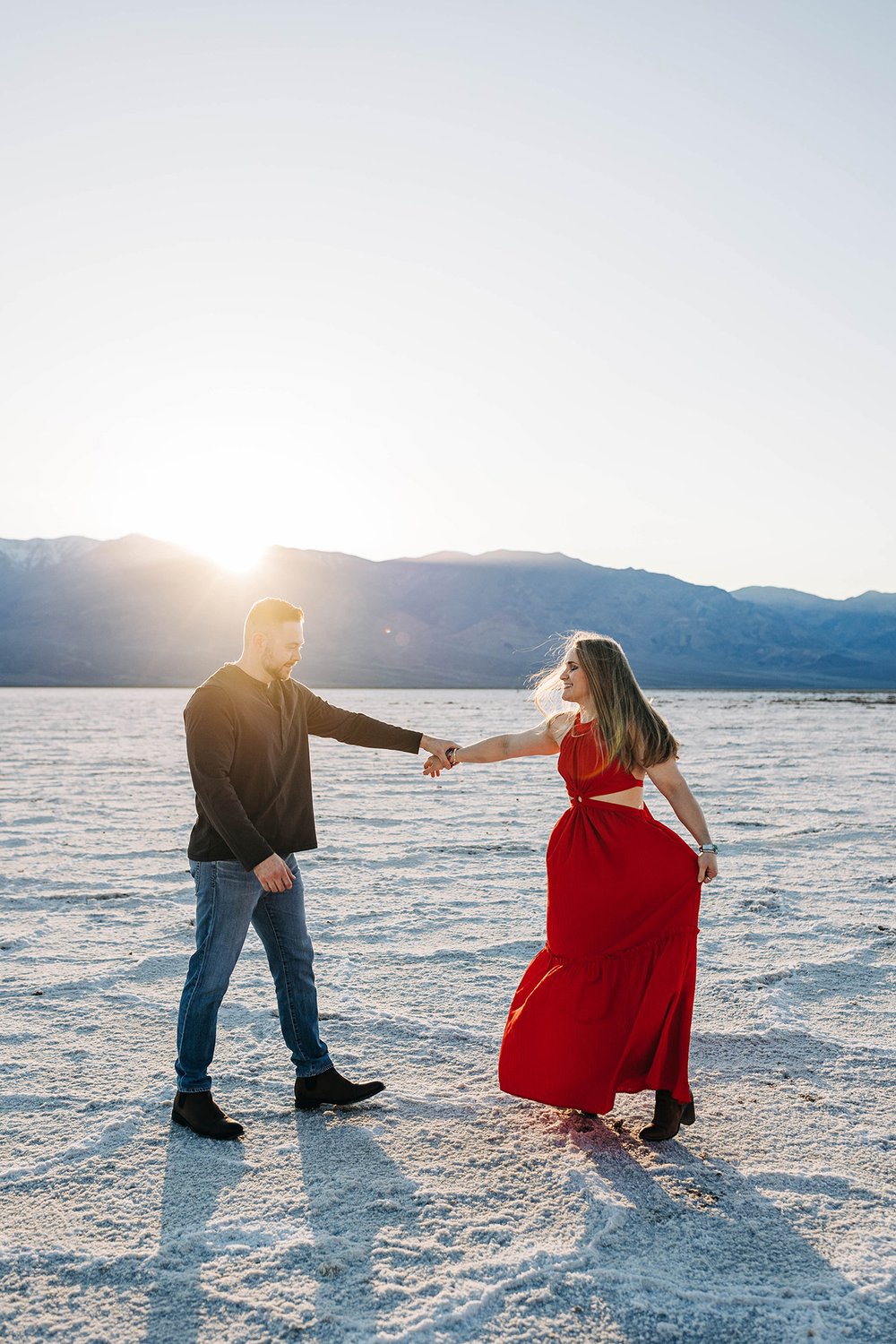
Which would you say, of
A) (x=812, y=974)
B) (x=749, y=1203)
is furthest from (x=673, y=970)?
(x=812, y=974)

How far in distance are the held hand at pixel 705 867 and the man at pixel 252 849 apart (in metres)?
1.41

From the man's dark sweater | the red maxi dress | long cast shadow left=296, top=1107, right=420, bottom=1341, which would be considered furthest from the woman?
the man's dark sweater

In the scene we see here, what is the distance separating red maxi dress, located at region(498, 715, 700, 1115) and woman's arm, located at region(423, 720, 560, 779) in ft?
0.84

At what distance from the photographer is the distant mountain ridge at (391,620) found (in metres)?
121

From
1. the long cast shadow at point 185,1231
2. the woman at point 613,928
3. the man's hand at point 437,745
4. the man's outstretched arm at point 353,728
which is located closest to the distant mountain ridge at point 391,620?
the man's hand at point 437,745

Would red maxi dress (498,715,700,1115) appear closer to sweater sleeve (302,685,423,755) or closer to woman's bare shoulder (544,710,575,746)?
woman's bare shoulder (544,710,575,746)

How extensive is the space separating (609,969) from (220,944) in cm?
138

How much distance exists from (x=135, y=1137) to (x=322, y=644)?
5077 inches

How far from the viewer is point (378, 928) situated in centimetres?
643

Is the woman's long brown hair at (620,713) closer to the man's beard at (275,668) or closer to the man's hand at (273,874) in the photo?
the man's beard at (275,668)

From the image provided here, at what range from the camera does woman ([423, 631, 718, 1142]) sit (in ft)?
11.8

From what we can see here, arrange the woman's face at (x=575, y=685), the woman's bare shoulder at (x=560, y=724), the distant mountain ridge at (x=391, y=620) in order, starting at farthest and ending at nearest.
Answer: the distant mountain ridge at (x=391, y=620)
the woman's bare shoulder at (x=560, y=724)
the woman's face at (x=575, y=685)

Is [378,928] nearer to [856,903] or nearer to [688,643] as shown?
[856,903]

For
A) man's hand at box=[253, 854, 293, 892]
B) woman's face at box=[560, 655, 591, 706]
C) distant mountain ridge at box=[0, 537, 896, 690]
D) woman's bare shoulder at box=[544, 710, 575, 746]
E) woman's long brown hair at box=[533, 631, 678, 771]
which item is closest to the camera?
man's hand at box=[253, 854, 293, 892]
